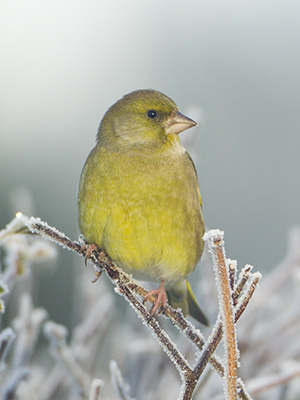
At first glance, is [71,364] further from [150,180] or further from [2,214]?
[2,214]

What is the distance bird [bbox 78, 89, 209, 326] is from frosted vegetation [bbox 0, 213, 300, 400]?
5.2 inches

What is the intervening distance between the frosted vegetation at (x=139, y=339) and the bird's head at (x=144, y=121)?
1.99ft

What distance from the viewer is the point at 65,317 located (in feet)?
18.3

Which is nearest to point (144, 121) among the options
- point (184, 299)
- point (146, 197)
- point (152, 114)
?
point (152, 114)

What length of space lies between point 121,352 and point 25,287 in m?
0.53

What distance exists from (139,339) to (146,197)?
0.59 m

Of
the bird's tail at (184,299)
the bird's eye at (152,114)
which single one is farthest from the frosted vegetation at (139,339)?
the bird's eye at (152,114)

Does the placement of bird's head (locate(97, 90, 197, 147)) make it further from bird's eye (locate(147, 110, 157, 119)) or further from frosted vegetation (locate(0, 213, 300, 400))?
frosted vegetation (locate(0, 213, 300, 400))

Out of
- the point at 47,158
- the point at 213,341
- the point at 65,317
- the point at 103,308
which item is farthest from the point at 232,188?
the point at 213,341

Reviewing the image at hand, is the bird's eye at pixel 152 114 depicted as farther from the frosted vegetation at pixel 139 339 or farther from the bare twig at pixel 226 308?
the bare twig at pixel 226 308

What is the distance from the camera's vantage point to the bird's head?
2400mm

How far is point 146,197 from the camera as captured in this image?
83.8 inches

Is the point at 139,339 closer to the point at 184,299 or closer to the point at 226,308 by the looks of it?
the point at 184,299

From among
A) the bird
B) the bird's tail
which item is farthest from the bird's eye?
the bird's tail
